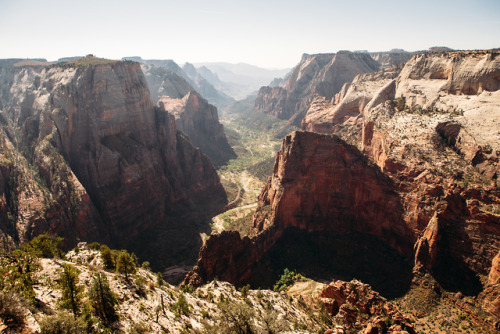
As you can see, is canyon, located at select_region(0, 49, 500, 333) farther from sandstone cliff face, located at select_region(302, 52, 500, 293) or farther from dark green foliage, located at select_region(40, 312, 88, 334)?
dark green foliage, located at select_region(40, 312, 88, 334)

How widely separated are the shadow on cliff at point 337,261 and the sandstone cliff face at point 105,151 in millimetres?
34729

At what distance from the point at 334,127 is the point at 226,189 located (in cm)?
4573

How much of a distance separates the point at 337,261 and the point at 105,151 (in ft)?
190

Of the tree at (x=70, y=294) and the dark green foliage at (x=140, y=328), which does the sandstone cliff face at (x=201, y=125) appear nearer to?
the dark green foliage at (x=140, y=328)

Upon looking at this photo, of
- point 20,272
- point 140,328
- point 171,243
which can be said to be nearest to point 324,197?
point 171,243

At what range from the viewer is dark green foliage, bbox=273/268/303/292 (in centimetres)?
4975

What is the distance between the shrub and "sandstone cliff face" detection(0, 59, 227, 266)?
46.0 metres

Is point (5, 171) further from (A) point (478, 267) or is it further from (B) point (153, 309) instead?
(A) point (478, 267)

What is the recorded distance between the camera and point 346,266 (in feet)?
175

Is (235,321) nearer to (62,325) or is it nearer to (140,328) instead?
(140,328)

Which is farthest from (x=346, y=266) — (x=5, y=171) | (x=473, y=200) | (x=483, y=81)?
(x=5, y=171)

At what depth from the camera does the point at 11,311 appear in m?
14.3

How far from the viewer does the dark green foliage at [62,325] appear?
15.7 m

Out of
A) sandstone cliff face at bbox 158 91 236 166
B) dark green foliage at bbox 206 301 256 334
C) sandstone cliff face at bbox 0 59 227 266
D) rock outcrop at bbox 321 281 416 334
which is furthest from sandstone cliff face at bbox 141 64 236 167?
dark green foliage at bbox 206 301 256 334
